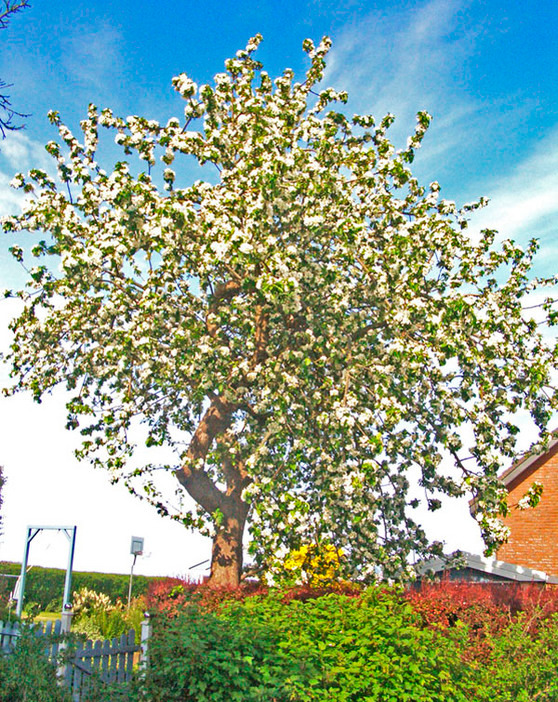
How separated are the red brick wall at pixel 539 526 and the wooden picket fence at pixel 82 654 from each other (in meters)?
16.5

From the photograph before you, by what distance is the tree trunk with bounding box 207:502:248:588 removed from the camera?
14.5m

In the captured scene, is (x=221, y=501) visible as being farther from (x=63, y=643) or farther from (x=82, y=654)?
(x=63, y=643)

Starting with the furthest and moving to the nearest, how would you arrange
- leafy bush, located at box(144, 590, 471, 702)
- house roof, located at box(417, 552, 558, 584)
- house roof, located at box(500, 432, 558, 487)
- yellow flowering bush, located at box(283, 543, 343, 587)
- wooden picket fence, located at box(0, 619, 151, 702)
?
house roof, located at box(500, 432, 558, 487), house roof, located at box(417, 552, 558, 584), yellow flowering bush, located at box(283, 543, 343, 587), wooden picket fence, located at box(0, 619, 151, 702), leafy bush, located at box(144, 590, 471, 702)

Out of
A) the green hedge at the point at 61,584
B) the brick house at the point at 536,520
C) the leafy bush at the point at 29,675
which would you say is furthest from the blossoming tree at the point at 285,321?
the green hedge at the point at 61,584

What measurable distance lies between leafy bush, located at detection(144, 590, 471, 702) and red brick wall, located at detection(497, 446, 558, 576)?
607 inches

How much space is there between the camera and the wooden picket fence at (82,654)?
9.30 metres

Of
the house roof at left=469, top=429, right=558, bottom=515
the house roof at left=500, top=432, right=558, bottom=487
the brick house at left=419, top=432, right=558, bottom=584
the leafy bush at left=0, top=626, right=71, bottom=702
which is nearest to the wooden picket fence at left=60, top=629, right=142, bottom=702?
the leafy bush at left=0, top=626, right=71, bottom=702

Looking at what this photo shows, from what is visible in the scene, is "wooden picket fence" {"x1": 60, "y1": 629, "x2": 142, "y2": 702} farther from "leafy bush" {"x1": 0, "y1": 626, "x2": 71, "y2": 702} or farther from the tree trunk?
the tree trunk

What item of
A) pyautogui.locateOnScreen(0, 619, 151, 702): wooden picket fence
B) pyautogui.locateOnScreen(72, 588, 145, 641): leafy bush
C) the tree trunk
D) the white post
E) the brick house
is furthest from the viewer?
the brick house

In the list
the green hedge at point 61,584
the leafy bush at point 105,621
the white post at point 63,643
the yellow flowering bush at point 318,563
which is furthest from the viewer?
the green hedge at point 61,584

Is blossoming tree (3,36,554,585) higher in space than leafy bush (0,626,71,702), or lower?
higher

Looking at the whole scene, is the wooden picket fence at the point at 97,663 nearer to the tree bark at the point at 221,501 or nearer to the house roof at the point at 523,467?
the tree bark at the point at 221,501

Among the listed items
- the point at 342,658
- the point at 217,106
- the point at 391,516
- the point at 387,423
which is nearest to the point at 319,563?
the point at 391,516

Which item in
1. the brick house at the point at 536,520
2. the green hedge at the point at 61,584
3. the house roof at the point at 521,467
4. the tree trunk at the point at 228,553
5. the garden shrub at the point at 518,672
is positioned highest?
the house roof at the point at 521,467
